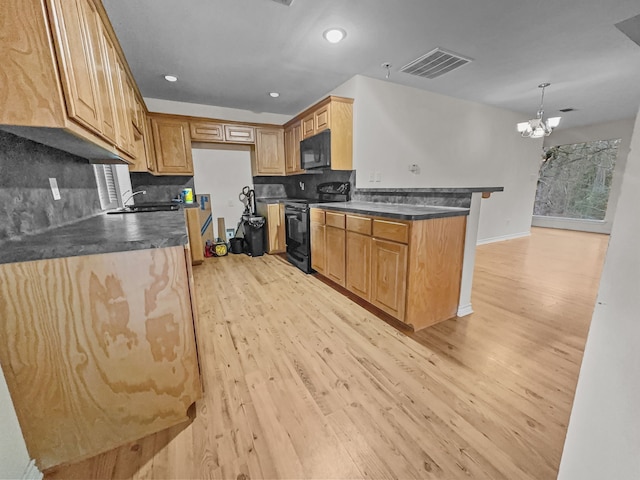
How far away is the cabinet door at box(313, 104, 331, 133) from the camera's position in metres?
3.17

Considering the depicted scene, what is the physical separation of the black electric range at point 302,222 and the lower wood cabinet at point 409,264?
898 millimetres

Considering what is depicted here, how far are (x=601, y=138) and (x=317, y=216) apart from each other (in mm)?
6897

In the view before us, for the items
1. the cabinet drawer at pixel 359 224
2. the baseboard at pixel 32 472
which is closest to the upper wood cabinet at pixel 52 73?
the baseboard at pixel 32 472

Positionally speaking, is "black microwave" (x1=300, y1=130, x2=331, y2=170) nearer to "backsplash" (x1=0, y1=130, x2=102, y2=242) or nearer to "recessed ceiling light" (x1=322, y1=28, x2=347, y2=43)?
"recessed ceiling light" (x1=322, y1=28, x2=347, y2=43)

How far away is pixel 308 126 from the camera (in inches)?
141

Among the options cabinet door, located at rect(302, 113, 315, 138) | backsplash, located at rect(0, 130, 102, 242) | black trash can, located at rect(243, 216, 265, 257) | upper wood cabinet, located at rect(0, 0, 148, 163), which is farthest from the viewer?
black trash can, located at rect(243, 216, 265, 257)

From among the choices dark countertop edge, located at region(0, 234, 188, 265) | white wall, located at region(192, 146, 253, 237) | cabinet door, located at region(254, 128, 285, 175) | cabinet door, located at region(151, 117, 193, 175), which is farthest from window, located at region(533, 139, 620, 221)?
dark countertop edge, located at region(0, 234, 188, 265)

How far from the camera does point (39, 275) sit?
921mm

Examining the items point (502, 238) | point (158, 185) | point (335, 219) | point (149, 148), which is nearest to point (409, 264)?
point (335, 219)

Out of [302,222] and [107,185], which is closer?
[107,185]

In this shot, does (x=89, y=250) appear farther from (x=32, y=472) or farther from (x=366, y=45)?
(x=366, y=45)

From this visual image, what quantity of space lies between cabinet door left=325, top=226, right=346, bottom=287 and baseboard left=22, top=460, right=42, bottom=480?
2.21 m

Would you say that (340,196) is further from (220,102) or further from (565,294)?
(565,294)

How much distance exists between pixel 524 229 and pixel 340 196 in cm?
470
